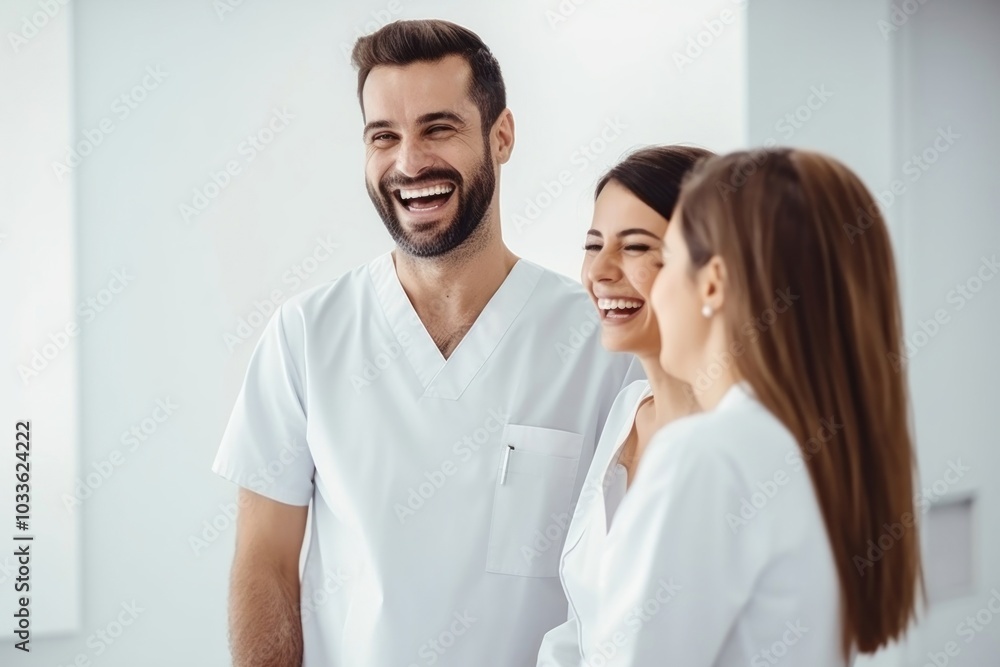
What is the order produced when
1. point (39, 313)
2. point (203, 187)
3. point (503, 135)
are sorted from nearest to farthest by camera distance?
point (503, 135), point (39, 313), point (203, 187)

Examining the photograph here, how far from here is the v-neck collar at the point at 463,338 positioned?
56.5 inches

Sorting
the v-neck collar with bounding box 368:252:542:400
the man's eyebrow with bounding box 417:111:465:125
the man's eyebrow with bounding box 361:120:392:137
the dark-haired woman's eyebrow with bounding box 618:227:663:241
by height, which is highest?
the man's eyebrow with bounding box 417:111:465:125

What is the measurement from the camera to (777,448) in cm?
79

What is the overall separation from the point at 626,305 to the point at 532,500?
0.34 meters

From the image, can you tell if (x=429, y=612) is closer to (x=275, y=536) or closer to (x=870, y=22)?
(x=275, y=536)

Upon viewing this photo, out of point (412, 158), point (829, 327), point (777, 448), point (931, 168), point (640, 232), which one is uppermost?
point (931, 168)

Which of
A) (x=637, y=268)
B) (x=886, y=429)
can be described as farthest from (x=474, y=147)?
(x=886, y=429)

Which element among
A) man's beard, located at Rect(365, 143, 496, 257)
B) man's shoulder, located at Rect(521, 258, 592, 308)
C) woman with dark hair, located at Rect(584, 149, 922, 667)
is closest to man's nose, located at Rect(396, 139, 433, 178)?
man's beard, located at Rect(365, 143, 496, 257)

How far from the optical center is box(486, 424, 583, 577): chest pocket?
1.34m

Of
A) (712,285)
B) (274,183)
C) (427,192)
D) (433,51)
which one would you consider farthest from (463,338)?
(274,183)

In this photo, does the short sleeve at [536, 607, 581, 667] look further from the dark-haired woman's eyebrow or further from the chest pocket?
the dark-haired woman's eyebrow

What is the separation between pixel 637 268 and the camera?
118 centimetres

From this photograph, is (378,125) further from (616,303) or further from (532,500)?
(532,500)

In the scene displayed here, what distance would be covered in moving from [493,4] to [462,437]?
1.47 metres
